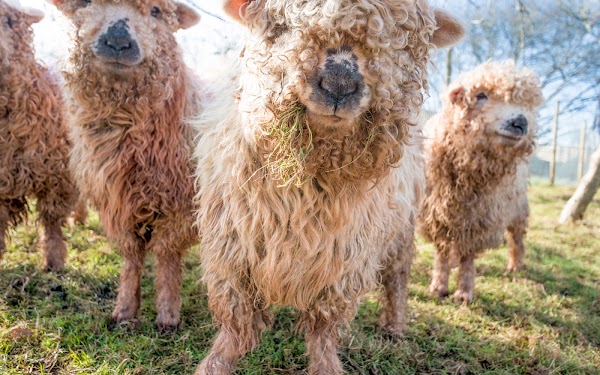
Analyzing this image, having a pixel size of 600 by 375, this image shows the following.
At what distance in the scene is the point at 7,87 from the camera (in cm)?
359

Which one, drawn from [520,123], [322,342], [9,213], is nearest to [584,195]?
[520,123]

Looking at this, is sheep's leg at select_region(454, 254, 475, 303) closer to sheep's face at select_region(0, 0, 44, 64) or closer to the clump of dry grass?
the clump of dry grass

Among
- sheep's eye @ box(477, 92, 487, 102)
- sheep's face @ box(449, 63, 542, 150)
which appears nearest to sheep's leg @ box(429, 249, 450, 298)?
sheep's face @ box(449, 63, 542, 150)

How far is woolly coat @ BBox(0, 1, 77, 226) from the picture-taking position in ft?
11.8

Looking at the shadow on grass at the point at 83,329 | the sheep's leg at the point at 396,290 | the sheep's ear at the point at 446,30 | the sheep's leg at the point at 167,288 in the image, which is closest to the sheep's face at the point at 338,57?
the sheep's ear at the point at 446,30

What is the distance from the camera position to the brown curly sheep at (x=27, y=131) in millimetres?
3600

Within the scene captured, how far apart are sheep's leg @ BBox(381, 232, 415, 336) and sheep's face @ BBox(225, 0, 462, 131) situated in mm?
1953

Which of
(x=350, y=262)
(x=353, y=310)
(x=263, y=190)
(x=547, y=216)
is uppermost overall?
(x=263, y=190)

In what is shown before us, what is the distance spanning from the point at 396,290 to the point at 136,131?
2411 mm

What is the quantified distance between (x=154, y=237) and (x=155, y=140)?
28.5 inches

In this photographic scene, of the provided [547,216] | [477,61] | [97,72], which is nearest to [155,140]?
[97,72]

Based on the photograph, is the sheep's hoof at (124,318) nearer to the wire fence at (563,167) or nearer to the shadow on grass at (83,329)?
the shadow on grass at (83,329)

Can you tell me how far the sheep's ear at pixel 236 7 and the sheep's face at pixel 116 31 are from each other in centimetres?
92

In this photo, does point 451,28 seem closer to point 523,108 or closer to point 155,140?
point 155,140
